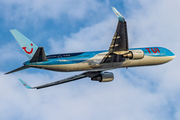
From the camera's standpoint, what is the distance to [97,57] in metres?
40.7

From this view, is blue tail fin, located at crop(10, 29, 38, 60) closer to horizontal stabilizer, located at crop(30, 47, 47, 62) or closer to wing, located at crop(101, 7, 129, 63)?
horizontal stabilizer, located at crop(30, 47, 47, 62)

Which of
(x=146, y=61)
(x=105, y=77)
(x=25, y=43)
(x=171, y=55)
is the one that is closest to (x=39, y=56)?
(x=25, y=43)

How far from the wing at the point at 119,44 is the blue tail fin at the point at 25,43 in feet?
35.6

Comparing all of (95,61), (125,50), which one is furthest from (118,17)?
(95,61)

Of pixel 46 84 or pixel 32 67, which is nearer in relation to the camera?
pixel 32 67

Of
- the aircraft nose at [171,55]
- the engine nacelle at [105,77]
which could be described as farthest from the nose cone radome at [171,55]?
the engine nacelle at [105,77]

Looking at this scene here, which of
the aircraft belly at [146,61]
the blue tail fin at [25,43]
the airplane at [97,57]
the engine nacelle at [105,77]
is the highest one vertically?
the blue tail fin at [25,43]

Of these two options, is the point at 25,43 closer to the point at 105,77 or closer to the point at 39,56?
the point at 39,56

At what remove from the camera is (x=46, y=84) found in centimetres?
4581

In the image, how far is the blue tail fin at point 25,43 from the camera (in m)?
37.9

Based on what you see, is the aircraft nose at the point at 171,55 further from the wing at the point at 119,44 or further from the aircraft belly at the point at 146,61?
the wing at the point at 119,44

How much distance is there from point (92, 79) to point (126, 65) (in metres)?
6.99

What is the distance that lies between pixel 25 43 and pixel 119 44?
1352 cm

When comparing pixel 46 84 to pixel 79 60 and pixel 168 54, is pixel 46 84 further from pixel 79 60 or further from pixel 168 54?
pixel 168 54
